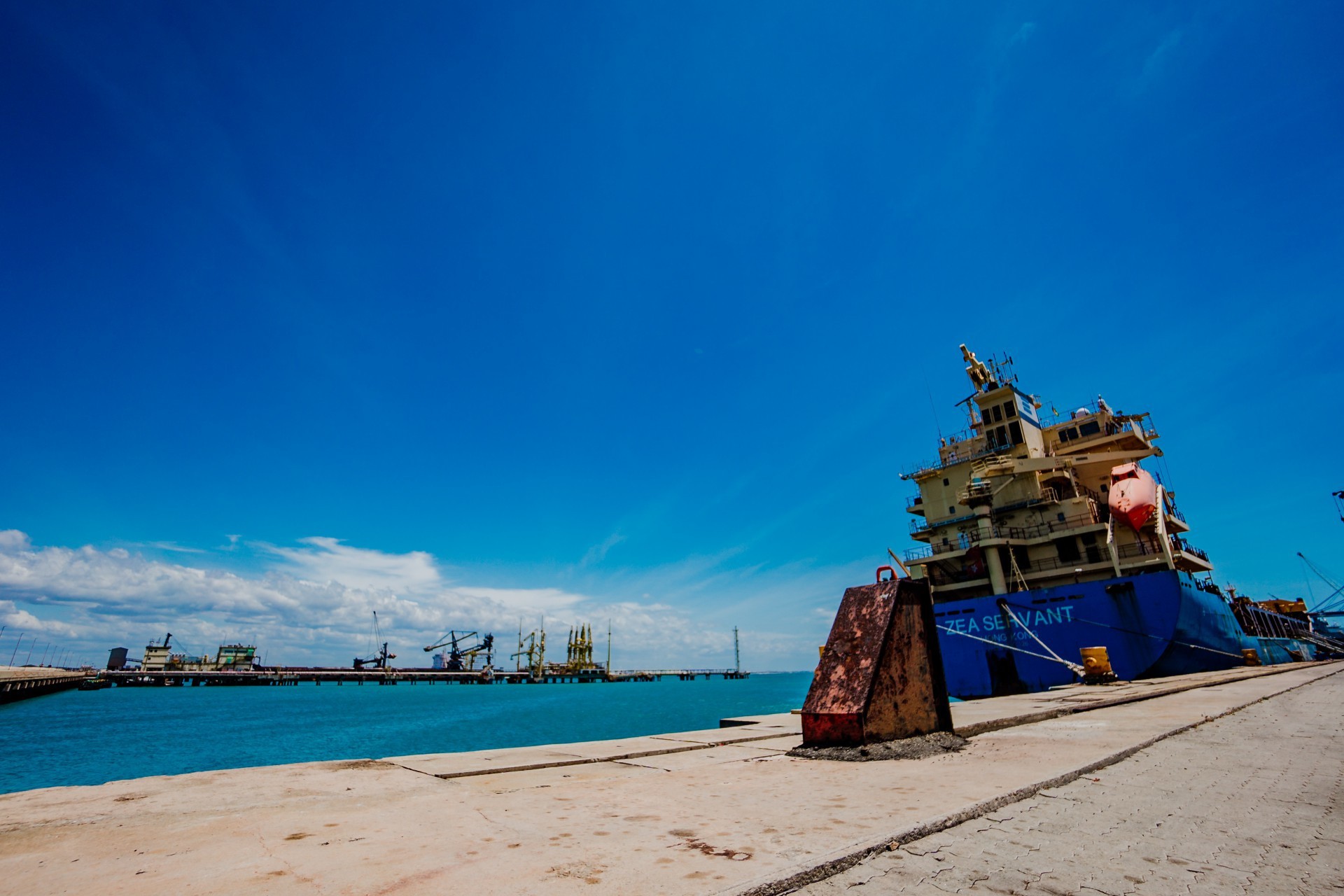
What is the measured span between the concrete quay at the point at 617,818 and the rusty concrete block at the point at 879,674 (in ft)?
1.56

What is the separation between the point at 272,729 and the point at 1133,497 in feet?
131

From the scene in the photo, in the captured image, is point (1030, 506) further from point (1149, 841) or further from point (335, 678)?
point (335, 678)

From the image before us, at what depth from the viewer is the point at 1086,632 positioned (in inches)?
672

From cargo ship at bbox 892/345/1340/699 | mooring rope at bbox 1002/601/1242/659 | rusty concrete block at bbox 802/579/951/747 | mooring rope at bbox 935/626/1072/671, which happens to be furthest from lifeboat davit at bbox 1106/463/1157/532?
rusty concrete block at bbox 802/579/951/747

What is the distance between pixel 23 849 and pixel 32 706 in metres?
65.6

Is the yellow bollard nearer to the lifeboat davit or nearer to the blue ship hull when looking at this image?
the blue ship hull

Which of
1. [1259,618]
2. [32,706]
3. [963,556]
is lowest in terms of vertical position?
[32,706]

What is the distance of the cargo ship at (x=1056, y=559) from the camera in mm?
16750

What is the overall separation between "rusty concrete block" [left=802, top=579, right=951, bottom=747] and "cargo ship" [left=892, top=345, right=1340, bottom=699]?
1232cm

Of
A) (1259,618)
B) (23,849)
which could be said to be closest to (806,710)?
(23,849)

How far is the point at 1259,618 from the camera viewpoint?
28578 mm

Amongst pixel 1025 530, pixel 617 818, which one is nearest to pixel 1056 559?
A: pixel 1025 530

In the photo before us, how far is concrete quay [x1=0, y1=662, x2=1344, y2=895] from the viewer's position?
88.7 inches

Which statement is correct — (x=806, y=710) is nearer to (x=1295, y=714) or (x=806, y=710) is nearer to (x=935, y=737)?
(x=935, y=737)
